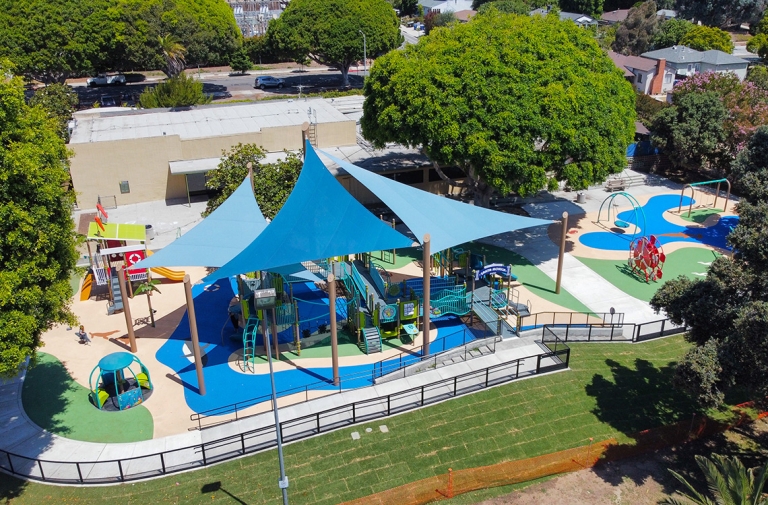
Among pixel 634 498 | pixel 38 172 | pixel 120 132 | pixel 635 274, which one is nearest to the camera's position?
pixel 38 172

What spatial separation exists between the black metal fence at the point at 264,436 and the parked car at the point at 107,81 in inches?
2489

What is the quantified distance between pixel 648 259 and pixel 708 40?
2370 inches

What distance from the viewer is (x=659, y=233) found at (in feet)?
124

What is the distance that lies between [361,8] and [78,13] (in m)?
28.5

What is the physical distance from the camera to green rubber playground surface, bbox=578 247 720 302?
3141 centimetres

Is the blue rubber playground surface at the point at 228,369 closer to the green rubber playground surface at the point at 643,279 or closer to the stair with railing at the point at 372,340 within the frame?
the stair with railing at the point at 372,340

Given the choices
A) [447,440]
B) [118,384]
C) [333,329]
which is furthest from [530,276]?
[118,384]

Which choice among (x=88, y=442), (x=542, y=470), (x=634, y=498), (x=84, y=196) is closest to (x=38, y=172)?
(x=88, y=442)

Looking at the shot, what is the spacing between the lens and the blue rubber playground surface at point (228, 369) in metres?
23.9

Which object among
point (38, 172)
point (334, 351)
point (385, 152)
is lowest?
point (334, 351)

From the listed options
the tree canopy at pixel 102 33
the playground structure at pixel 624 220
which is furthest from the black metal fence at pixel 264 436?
the tree canopy at pixel 102 33

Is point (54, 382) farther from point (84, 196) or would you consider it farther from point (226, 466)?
point (84, 196)

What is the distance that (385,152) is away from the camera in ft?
145

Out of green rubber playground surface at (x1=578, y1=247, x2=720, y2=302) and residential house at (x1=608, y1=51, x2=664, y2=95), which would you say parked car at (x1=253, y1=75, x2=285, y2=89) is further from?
green rubber playground surface at (x1=578, y1=247, x2=720, y2=302)
